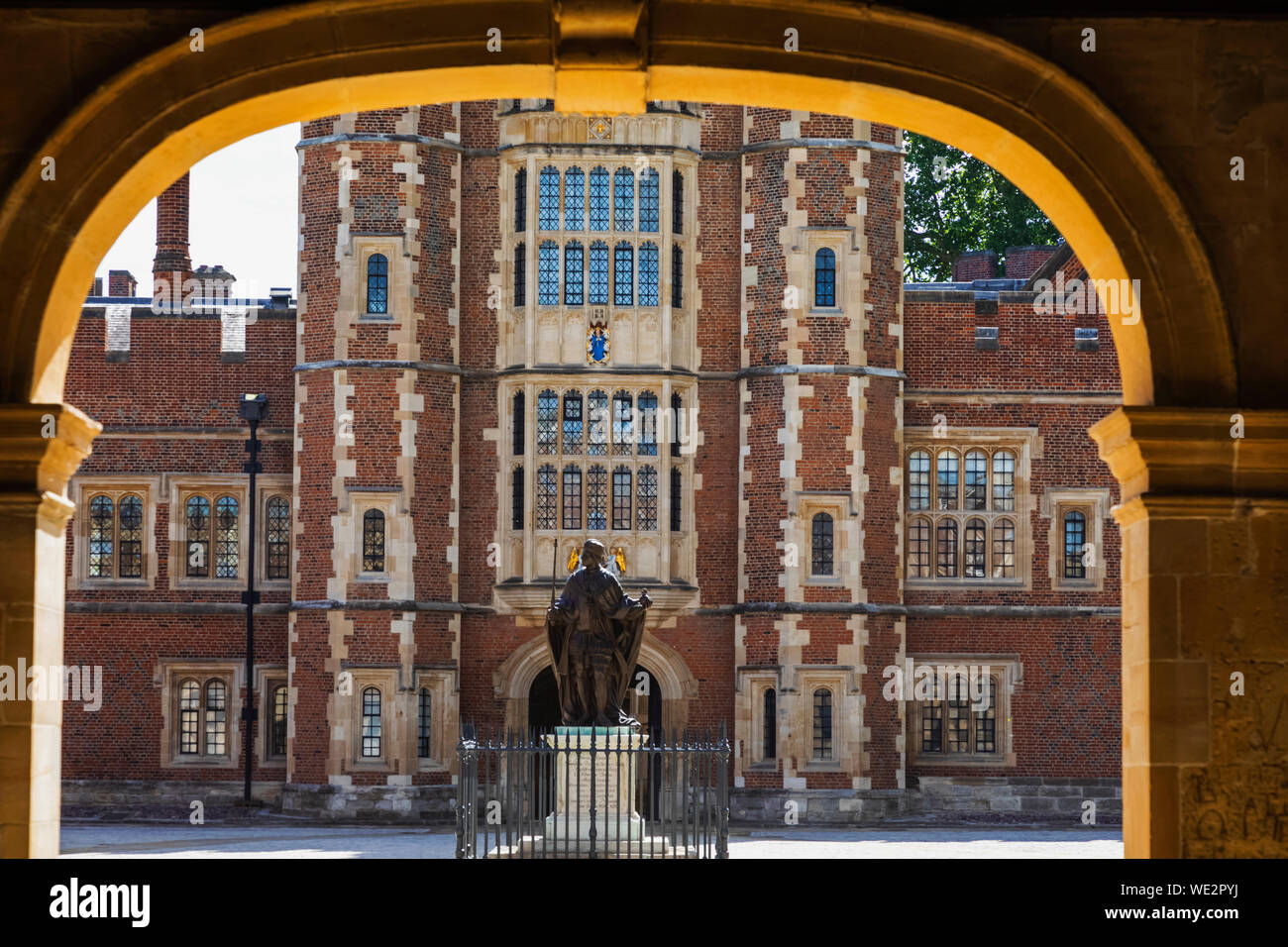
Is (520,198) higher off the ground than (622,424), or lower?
higher

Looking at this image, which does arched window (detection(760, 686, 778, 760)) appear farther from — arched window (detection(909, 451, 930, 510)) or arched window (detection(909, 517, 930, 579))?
arched window (detection(909, 451, 930, 510))

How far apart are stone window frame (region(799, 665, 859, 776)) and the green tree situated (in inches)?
579

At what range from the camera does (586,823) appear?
14938mm

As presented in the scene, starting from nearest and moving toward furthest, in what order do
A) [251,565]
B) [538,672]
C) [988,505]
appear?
[538,672] → [251,565] → [988,505]

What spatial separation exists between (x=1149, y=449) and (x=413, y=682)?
17920mm

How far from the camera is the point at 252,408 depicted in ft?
82.8

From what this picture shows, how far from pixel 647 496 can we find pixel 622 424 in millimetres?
1030

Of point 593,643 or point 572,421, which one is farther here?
point 572,421

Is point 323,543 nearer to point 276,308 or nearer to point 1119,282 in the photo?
point 276,308

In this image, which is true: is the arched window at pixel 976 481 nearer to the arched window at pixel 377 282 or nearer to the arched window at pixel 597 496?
the arched window at pixel 597 496

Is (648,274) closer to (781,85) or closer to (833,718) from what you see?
(833,718)

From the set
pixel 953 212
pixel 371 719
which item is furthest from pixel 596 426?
pixel 953 212

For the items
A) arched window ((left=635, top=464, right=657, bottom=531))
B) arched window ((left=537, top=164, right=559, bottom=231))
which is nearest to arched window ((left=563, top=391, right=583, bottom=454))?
arched window ((left=635, top=464, right=657, bottom=531))

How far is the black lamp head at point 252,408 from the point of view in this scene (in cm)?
2525
